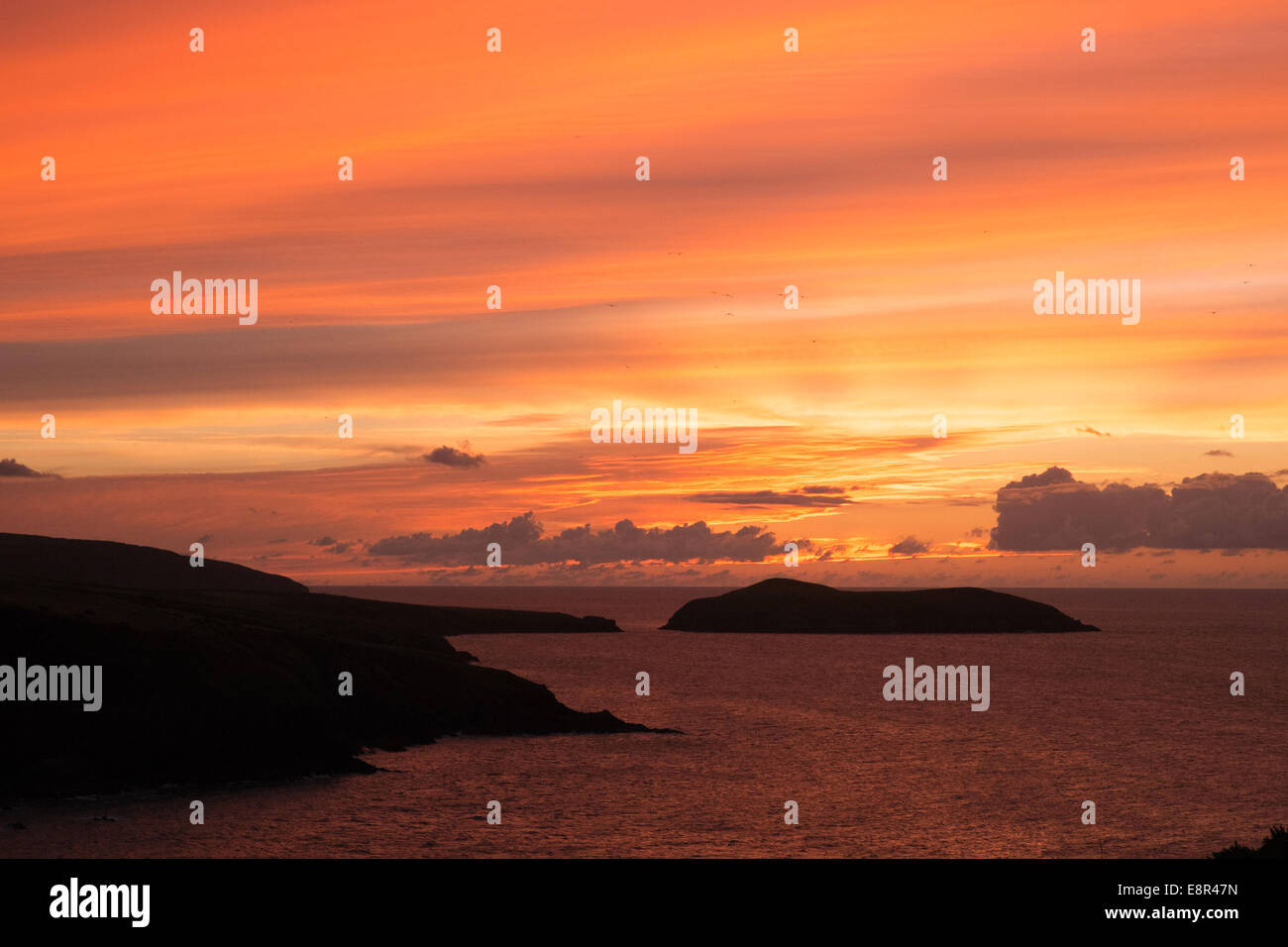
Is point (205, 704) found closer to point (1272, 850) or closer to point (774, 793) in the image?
point (774, 793)

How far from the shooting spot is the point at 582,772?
74062 mm

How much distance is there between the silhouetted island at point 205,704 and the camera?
62.2 metres

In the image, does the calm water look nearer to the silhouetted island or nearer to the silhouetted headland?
the silhouetted island

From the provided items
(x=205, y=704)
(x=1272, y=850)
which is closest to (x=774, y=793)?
→ (x=205, y=704)

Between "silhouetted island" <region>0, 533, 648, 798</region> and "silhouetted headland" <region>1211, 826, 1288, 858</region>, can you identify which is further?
"silhouetted island" <region>0, 533, 648, 798</region>

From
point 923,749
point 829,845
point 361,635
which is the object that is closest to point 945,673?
point 923,749

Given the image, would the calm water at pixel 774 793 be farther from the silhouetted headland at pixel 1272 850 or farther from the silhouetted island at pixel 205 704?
the silhouetted headland at pixel 1272 850

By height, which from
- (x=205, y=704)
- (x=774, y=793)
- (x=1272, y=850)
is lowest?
(x=774, y=793)

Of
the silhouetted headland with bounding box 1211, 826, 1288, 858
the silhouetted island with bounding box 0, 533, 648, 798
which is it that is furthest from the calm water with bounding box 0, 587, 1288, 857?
the silhouetted headland with bounding box 1211, 826, 1288, 858

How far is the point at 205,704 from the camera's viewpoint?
Answer: 221 ft

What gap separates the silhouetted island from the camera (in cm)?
6225

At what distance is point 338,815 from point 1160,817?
146 feet

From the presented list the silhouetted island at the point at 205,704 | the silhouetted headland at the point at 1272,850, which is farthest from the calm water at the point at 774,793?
the silhouetted headland at the point at 1272,850
